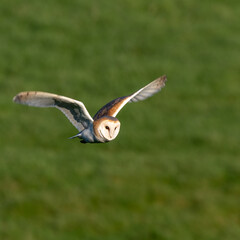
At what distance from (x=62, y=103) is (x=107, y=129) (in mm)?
713

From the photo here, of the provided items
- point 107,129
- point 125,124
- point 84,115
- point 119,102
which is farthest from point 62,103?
point 125,124

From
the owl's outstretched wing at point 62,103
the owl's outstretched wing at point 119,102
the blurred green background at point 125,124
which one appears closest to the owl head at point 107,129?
the owl's outstretched wing at point 62,103

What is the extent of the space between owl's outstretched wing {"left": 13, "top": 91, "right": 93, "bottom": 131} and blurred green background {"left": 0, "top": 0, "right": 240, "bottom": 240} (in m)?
13.0

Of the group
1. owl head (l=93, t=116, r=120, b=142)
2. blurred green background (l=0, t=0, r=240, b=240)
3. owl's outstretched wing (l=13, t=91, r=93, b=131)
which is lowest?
owl head (l=93, t=116, r=120, b=142)

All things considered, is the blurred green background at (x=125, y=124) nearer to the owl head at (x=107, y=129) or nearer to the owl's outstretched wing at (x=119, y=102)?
the owl's outstretched wing at (x=119, y=102)

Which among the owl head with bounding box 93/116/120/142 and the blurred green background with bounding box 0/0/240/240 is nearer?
the owl head with bounding box 93/116/120/142

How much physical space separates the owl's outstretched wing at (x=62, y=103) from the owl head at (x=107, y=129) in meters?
0.27

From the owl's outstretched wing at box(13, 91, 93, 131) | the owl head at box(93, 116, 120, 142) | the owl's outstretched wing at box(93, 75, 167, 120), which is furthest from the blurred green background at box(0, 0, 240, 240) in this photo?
the owl head at box(93, 116, 120, 142)

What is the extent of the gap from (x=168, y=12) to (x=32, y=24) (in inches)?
194

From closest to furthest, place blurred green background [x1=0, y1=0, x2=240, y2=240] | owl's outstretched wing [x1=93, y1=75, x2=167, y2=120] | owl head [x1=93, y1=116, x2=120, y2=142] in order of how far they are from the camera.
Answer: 1. owl head [x1=93, y1=116, x2=120, y2=142]
2. owl's outstretched wing [x1=93, y1=75, x2=167, y2=120]
3. blurred green background [x1=0, y1=0, x2=240, y2=240]

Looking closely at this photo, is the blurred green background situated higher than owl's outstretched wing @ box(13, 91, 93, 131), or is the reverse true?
the blurred green background

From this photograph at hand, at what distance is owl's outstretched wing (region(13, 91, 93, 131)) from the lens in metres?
6.88

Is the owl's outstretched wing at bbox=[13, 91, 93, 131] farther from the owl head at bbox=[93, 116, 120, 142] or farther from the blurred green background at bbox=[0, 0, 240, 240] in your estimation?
the blurred green background at bbox=[0, 0, 240, 240]

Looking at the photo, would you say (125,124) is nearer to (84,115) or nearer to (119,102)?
(119,102)
